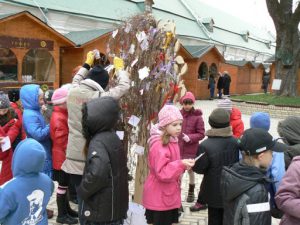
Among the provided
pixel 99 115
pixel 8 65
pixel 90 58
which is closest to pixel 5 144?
pixel 90 58

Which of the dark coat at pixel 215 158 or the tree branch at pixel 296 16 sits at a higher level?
the tree branch at pixel 296 16

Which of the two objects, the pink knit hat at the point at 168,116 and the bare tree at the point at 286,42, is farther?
the bare tree at the point at 286,42

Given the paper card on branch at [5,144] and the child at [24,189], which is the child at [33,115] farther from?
the child at [24,189]

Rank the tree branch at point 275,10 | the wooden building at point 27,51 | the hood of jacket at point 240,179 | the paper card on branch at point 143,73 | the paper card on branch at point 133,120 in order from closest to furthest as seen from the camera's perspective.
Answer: the hood of jacket at point 240,179 < the paper card on branch at point 143,73 < the paper card on branch at point 133,120 < the wooden building at point 27,51 < the tree branch at point 275,10

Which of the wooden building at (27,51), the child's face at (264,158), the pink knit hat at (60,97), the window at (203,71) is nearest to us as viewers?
the child's face at (264,158)

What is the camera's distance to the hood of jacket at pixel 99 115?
9.17ft

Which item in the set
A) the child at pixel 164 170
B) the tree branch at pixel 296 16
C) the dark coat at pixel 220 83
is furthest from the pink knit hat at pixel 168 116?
the dark coat at pixel 220 83

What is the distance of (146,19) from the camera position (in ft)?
12.9

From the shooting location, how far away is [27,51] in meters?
12.8

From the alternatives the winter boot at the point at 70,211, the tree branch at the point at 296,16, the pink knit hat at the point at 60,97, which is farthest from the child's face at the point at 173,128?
the tree branch at the point at 296,16

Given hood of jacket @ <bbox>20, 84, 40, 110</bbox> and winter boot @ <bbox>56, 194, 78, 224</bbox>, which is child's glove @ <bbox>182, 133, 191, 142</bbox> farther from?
hood of jacket @ <bbox>20, 84, 40, 110</bbox>

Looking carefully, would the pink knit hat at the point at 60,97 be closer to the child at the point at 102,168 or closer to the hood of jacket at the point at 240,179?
the child at the point at 102,168

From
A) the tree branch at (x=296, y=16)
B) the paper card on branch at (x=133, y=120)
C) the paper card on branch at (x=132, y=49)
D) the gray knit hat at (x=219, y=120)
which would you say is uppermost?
the tree branch at (x=296, y=16)

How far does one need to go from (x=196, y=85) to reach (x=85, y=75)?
18085 mm
